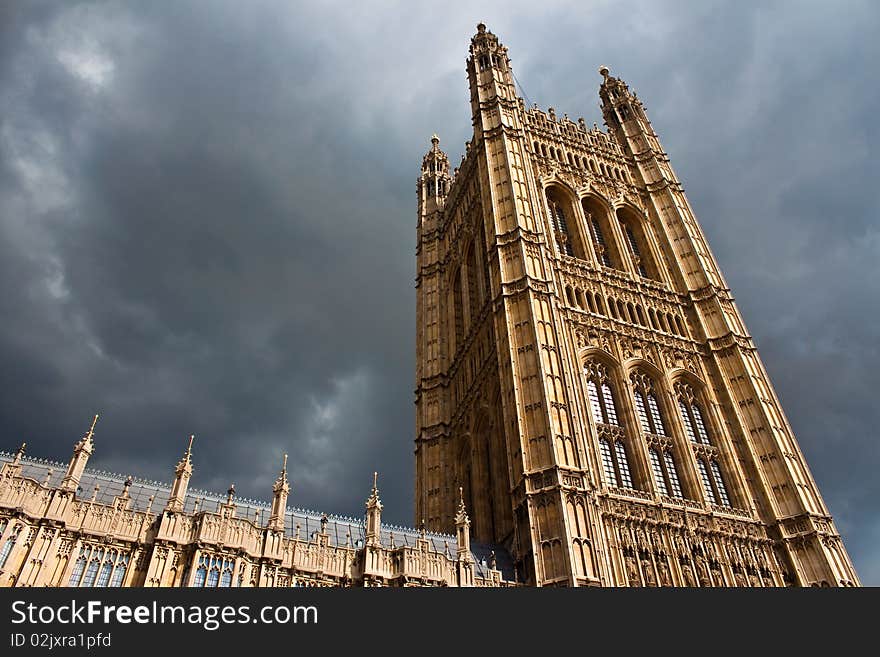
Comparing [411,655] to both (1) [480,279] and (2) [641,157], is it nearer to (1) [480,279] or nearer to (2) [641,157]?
(1) [480,279]

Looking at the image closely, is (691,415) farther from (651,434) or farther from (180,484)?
(180,484)

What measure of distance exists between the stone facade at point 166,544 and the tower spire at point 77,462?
3cm

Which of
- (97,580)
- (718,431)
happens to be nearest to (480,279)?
(718,431)

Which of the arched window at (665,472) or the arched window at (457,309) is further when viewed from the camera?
the arched window at (457,309)

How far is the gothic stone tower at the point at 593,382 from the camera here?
2592 cm

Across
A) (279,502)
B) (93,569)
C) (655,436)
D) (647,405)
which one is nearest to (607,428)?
(655,436)

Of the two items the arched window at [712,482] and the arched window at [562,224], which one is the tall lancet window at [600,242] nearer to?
the arched window at [562,224]

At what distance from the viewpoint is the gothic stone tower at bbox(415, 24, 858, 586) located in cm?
2592

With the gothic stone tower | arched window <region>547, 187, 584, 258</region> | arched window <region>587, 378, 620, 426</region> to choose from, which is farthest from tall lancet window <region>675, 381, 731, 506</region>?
arched window <region>547, 187, 584, 258</region>

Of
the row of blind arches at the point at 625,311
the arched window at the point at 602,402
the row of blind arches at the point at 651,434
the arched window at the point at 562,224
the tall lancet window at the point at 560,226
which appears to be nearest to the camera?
the row of blind arches at the point at 651,434

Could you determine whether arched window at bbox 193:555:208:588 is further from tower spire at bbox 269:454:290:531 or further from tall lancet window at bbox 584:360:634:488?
tall lancet window at bbox 584:360:634:488

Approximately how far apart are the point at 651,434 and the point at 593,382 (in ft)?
12.0

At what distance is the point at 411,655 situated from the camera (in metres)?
14.2

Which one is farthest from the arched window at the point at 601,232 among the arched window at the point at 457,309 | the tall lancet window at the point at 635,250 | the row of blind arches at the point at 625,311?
the arched window at the point at 457,309
